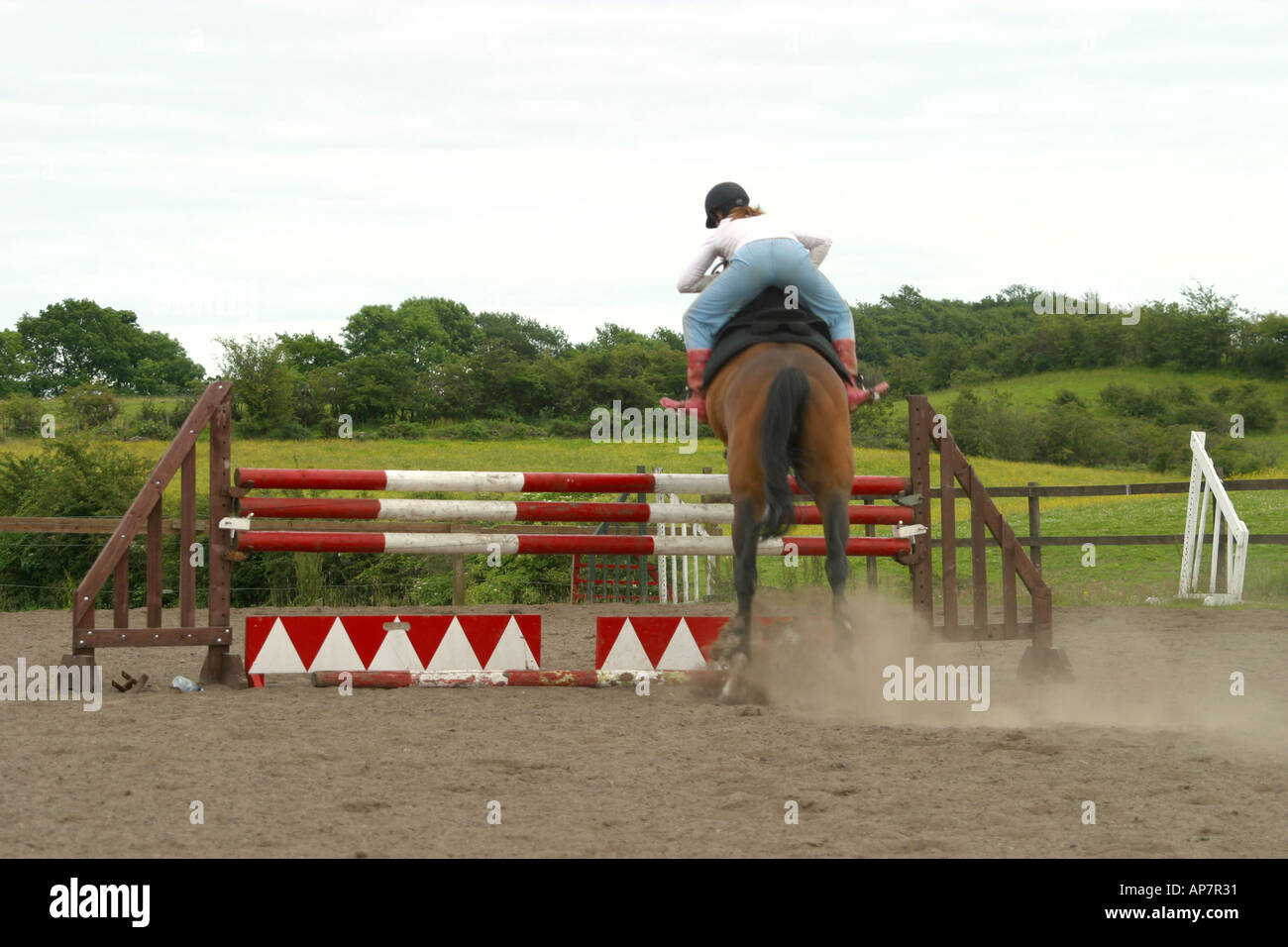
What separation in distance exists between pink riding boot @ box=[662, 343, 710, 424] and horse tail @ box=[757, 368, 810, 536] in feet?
2.24

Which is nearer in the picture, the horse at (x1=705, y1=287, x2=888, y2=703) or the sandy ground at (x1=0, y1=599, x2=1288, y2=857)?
the sandy ground at (x1=0, y1=599, x2=1288, y2=857)

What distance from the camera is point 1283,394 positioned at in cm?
4959

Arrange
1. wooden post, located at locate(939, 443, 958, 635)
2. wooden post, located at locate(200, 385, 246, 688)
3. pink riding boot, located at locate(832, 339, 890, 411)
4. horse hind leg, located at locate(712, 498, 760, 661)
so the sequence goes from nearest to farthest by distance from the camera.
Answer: horse hind leg, located at locate(712, 498, 760, 661) → pink riding boot, located at locate(832, 339, 890, 411) → wooden post, located at locate(200, 385, 246, 688) → wooden post, located at locate(939, 443, 958, 635)

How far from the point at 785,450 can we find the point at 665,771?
1.64m

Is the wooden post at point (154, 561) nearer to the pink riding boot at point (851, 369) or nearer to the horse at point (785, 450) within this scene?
the horse at point (785, 450)

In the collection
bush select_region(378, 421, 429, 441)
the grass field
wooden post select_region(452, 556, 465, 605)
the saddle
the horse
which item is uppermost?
the grass field

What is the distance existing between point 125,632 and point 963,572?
1462cm

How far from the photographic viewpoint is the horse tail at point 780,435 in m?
5.06

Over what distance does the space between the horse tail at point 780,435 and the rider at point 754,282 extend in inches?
24.4

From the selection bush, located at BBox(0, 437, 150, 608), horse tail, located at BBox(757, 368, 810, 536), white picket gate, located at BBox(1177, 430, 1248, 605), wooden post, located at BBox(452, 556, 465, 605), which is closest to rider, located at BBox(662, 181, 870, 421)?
horse tail, located at BBox(757, 368, 810, 536)

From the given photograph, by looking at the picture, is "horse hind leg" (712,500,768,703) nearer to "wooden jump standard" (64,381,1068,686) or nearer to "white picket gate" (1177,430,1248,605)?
"wooden jump standard" (64,381,1068,686)

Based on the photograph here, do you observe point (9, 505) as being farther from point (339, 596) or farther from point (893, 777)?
point (893, 777)

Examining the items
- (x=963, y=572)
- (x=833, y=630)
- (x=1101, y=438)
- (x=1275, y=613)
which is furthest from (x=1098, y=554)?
(x=1101, y=438)

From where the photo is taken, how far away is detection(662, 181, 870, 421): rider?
561 cm
